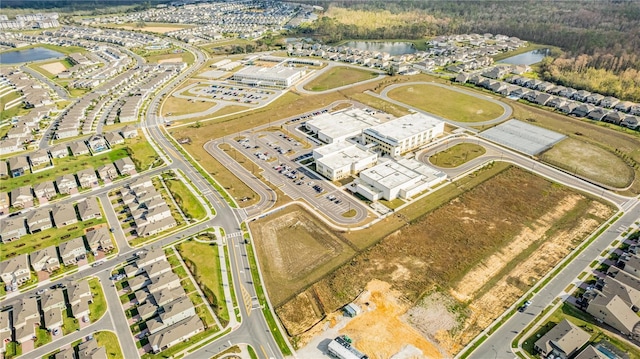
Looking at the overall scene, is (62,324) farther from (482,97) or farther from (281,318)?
(482,97)

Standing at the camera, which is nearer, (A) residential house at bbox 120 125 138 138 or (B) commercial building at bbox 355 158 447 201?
(B) commercial building at bbox 355 158 447 201

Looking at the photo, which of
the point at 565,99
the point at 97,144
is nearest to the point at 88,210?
the point at 97,144

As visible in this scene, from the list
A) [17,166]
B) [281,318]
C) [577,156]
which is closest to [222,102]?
[17,166]

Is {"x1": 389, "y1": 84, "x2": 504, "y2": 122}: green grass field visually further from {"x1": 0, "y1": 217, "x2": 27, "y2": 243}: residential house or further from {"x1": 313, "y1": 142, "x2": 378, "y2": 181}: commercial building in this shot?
{"x1": 0, "y1": 217, "x2": 27, "y2": 243}: residential house

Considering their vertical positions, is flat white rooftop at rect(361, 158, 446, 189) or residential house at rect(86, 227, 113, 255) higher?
flat white rooftop at rect(361, 158, 446, 189)

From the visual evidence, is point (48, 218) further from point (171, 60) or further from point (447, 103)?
point (171, 60)

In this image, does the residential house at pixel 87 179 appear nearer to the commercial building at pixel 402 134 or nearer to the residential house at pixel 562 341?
the commercial building at pixel 402 134

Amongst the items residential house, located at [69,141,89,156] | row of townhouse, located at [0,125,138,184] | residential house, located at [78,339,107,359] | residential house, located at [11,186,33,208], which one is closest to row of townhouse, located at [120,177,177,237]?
residential house, located at [11,186,33,208]
